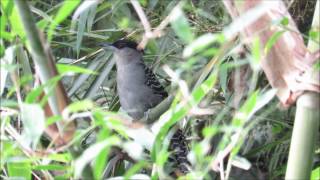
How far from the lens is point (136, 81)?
3.23 metres

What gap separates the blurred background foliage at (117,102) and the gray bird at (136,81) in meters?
0.06

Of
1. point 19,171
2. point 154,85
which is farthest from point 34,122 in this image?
point 154,85

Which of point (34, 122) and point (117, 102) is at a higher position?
point (34, 122)

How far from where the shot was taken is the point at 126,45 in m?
3.21

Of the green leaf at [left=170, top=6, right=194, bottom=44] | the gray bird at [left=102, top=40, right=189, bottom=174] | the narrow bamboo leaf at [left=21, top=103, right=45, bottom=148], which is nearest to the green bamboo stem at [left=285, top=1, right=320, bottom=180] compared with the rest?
the green leaf at [left=170, top=6, right=194, bottom=44]

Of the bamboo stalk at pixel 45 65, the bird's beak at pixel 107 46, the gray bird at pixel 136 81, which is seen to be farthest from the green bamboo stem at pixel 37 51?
the gray bird at pixel 136 81

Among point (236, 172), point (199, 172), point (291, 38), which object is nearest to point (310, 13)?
point (236, 172)

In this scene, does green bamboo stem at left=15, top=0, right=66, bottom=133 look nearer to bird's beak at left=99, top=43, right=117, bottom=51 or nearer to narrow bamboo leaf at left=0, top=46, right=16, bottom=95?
narrow bamboo leaf at left=0, top=46, right=16, bottom=95

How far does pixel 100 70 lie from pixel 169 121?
1.57 meters

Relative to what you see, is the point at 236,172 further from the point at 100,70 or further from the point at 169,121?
the point at 169,121

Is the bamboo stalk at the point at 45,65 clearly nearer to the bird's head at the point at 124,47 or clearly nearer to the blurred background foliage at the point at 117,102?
the blurred background foliage at the point at 117,102

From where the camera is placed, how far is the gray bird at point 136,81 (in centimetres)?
307

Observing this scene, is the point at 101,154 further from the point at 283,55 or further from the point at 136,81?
the point at 136,81

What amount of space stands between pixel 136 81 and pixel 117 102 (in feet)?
1.62
